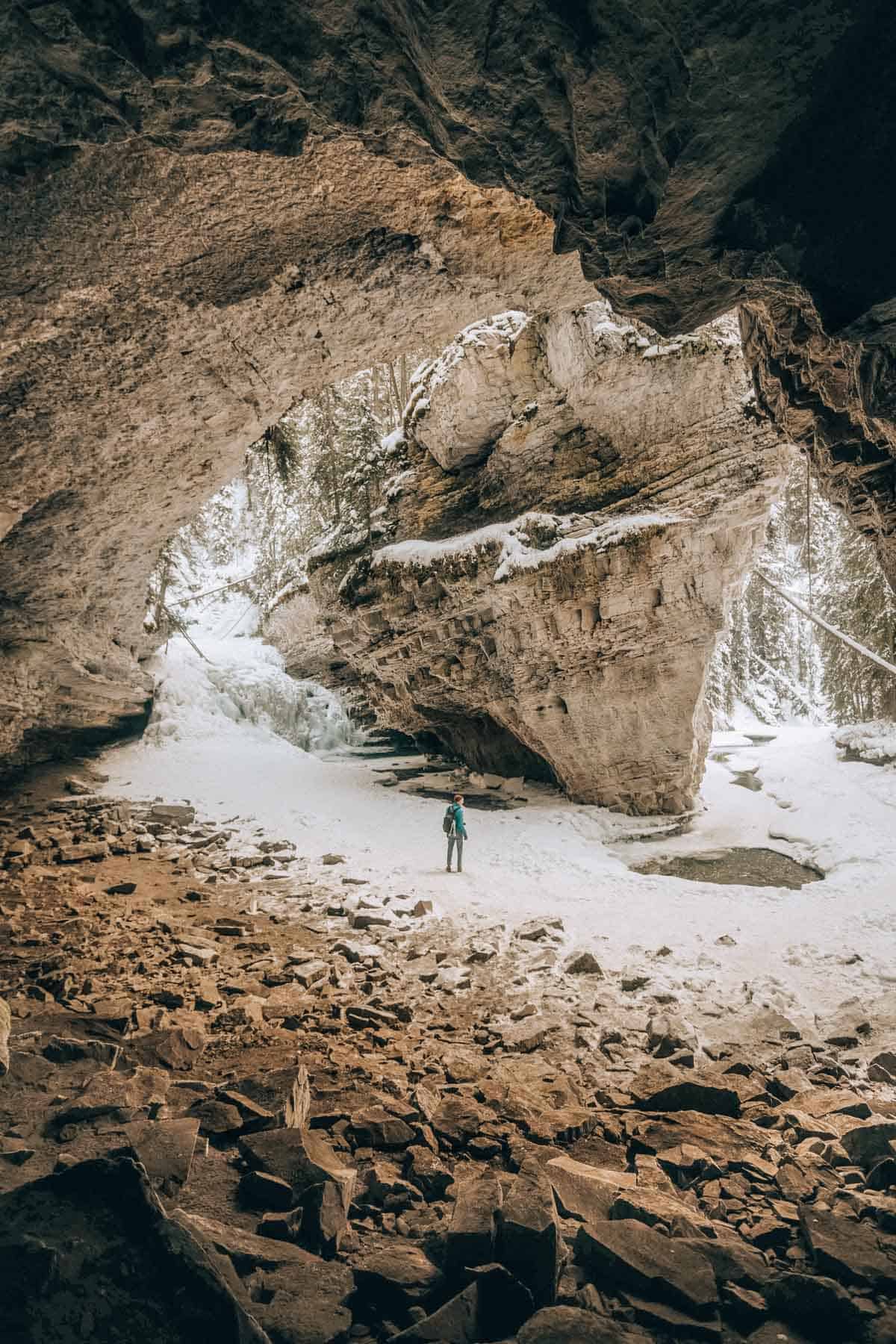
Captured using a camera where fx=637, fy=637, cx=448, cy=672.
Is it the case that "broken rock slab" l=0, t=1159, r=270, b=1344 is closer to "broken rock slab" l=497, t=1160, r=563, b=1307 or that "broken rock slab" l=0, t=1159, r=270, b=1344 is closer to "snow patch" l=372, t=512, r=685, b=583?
A: "broken rock slab" l=497, t=1160, r=563, b=1307

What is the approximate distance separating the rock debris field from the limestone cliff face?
7.98 m

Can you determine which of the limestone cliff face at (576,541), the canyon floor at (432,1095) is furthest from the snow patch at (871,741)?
the canyon floor at (432,1095)

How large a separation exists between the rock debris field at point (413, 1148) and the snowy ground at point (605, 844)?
1.08 m

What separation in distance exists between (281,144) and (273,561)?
70.0 feet

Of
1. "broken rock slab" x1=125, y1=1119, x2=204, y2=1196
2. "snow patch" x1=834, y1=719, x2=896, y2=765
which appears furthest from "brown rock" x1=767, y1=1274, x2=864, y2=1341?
"snow patch" x1=834, y1=719, x2=896, y2=765

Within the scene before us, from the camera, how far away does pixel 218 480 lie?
871 cm

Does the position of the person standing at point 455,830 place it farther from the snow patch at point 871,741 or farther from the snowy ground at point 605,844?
the snow patch at point 871,741

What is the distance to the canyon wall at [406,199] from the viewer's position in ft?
8.96

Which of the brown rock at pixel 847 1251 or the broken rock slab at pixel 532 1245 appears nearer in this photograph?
the broken rock slab at pixel 532 1245

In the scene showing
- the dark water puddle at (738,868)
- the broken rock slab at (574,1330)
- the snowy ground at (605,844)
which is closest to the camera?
the broken rock slab at (574,1330)

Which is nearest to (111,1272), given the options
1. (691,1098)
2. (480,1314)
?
(480,1314)

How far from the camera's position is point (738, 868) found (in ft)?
39.0

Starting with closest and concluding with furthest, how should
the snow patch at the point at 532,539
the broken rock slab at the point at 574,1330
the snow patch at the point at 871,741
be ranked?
1. the broken rock slab at the point at 574,1330
2. the snow patch at the point at 532,539
3. the snow patch at the point at 871,741

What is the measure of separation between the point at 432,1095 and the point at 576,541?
442 inches
